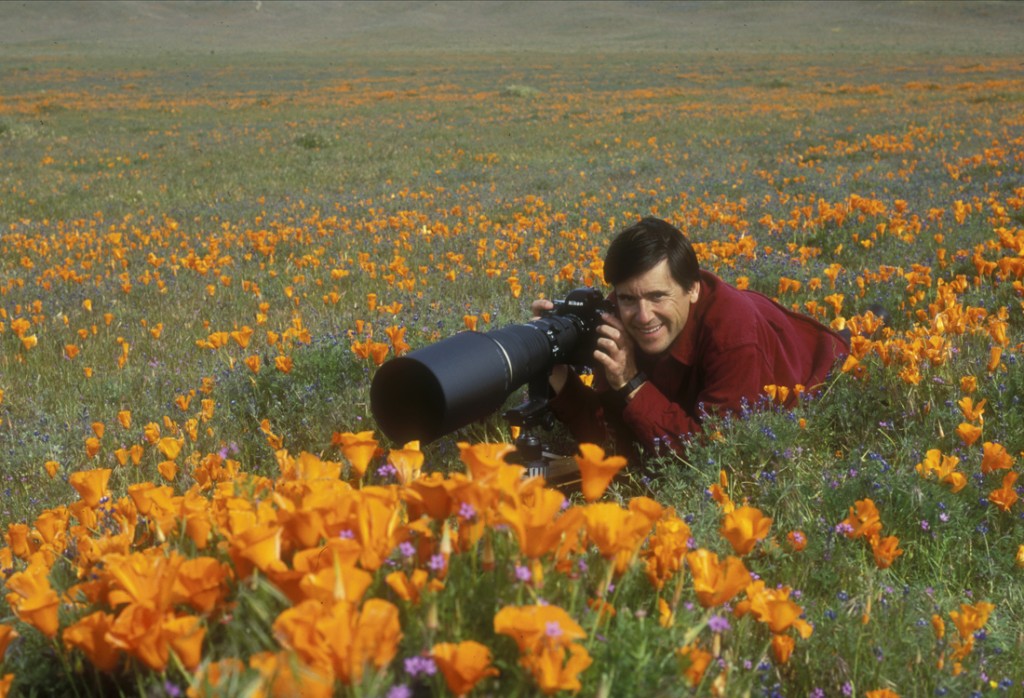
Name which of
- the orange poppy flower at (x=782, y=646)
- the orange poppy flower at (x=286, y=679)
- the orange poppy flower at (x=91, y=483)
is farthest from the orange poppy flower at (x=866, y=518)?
the orange poppy flower at (x=91, y=483)

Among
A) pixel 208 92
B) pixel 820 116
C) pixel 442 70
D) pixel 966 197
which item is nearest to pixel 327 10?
pixel 442 70

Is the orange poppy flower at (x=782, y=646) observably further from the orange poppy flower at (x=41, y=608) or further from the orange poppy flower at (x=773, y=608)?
the orange poppy flower at (x=41, y=608)

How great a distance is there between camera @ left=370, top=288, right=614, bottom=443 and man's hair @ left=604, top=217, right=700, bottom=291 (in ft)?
1.48

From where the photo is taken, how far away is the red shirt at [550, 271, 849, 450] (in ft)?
10.8

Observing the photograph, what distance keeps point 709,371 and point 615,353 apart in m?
0.45

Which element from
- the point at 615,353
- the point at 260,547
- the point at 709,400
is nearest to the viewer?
the point at 260,547

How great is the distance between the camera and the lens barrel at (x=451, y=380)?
250cm

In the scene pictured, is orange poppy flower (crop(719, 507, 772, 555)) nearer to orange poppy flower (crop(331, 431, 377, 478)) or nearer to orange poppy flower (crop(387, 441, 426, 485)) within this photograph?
orange poppy flower (crop(387, 441, 426, 485))

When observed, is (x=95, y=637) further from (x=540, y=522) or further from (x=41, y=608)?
(x=540, y=522)

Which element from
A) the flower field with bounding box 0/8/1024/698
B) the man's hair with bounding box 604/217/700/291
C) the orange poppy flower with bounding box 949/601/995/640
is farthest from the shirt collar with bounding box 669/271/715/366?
the orange poppy flower with bounding box 949/601/995/640

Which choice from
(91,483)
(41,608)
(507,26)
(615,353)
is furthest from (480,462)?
(507,26)

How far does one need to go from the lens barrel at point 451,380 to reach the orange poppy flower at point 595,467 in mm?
954

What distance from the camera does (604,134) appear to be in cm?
1781

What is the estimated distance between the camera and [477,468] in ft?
4.76
